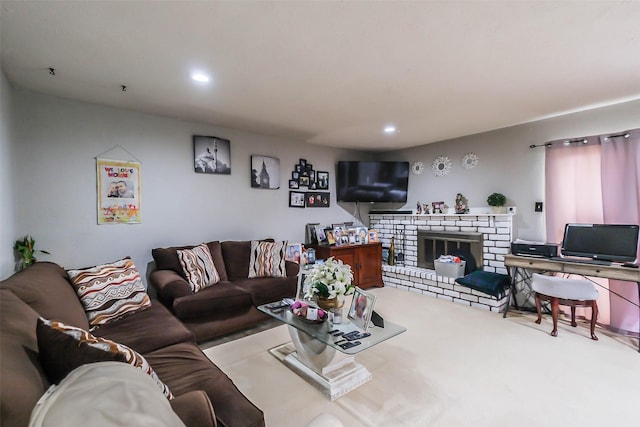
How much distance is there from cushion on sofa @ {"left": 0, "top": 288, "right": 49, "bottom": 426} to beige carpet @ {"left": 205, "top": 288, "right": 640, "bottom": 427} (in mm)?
1265

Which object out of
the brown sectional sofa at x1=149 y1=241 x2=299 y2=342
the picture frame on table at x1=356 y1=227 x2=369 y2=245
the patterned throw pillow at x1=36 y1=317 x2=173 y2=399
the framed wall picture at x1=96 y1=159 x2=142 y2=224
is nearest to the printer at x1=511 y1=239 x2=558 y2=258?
the picture frame on table at x1=356 y1=227 x2=369 y2=245

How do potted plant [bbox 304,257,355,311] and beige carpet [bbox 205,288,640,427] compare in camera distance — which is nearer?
beige carpet [bbox 205,288,640,427]

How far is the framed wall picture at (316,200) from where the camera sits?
4.56m

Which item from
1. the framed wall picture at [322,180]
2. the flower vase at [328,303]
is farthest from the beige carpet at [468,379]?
the framed wall picture at [322,180]

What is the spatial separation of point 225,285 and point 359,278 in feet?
7.24

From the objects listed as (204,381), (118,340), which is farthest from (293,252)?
(204,381)

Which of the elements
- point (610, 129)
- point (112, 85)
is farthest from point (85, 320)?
point (610, 129)

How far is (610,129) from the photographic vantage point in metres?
3.00

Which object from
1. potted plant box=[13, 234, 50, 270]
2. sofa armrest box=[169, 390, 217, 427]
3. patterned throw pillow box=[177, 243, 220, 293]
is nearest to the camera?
sofa armrest box=[169, 390, 217, 427]

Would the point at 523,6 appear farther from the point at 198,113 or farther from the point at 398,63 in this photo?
the point at 198,113

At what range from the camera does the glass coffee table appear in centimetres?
188

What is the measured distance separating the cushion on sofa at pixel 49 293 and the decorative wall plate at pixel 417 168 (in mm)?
4634

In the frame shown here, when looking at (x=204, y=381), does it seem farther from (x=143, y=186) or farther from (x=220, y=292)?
(x=143, y=186)

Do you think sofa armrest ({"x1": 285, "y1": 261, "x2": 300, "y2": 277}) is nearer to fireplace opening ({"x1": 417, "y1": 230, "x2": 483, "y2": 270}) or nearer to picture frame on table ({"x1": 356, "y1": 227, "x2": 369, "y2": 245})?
picture frame on table ({"x1": 356, "y1": 227, "x2": 369, "y2": 245})
